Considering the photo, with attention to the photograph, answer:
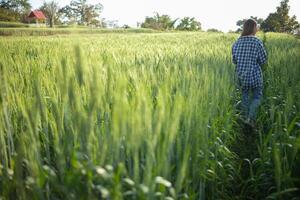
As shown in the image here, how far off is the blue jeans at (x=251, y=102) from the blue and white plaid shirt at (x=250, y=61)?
0.30 feet

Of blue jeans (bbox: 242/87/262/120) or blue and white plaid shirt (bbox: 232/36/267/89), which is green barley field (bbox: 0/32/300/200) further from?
blue and white plaid shirt (bbox: 232/36/267/89)

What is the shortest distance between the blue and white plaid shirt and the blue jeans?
3.6 inches

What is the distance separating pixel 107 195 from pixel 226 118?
153 cm

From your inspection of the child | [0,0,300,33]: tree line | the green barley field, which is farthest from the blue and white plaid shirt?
[0,0,300,33]: tree line

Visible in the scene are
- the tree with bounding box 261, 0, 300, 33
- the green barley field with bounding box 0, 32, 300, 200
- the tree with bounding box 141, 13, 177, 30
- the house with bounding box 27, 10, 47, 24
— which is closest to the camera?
the green barley field with bounding box 0, 32, 300, 200

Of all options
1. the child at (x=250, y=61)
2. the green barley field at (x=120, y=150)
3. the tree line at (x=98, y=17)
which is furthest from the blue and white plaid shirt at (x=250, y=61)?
the tree line at (x=98, y=17)

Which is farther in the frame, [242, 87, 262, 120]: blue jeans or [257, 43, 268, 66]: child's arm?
[257, 43, 268, 66]: child's arm

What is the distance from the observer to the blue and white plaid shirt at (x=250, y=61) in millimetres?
3463

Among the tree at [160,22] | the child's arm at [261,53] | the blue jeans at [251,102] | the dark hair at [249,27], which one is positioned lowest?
the blue jeans at [251,102]

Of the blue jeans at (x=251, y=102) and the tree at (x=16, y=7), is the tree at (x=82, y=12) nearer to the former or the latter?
the tree at (x=16, y=7)

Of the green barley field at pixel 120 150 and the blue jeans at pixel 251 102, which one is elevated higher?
the green barley field at pixel 120 150

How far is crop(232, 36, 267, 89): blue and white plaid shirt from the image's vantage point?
3463mm

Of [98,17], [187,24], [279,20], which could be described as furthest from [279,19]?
[98,17]

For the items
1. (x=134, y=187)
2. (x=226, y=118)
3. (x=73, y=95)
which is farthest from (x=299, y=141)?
(x=73, y=95)
